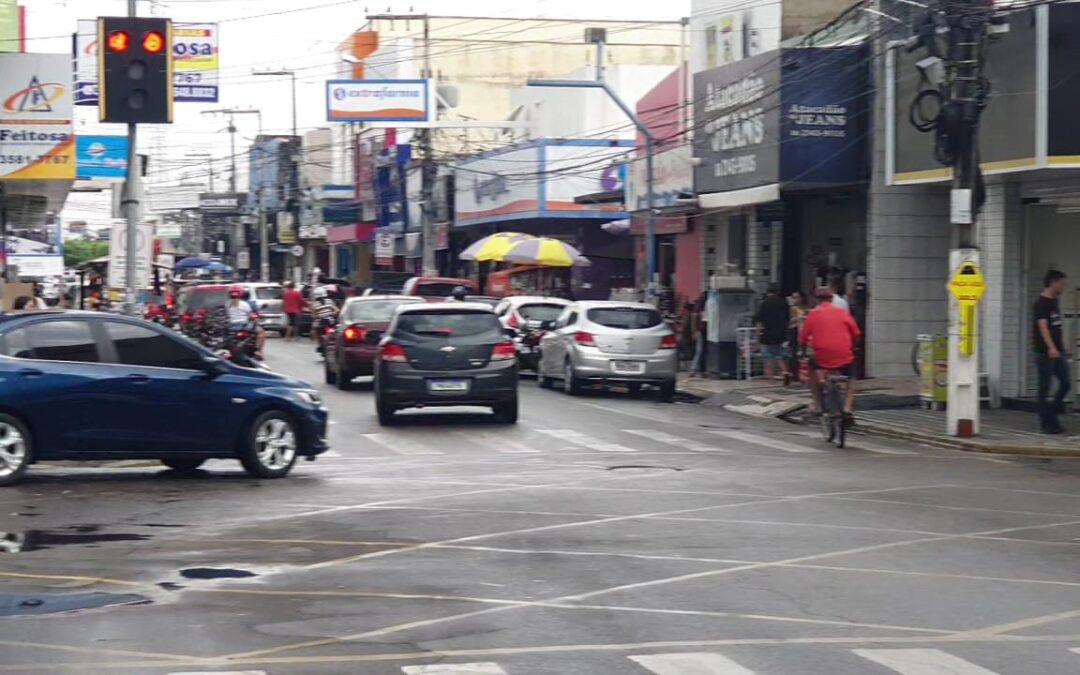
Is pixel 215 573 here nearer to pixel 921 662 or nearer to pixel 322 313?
pixel 921 662

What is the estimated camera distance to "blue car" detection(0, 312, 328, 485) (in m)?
14.8

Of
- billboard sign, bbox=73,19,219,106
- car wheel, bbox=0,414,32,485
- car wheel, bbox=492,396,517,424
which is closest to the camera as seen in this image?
car wheel, bbox=0,414,32,485

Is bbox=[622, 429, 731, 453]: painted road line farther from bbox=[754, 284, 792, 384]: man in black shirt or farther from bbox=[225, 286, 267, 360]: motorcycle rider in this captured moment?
bbox=[225, 286, 267, 360]: motorcycle rider

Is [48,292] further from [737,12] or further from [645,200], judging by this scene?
[737,12]

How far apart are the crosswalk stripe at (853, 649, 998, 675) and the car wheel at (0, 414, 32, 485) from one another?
9228 millimetres

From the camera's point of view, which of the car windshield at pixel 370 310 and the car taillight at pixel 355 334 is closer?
the car taillight at pixel 355 334

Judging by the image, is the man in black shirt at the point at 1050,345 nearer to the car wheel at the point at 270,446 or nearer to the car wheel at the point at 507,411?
the car wheel at the point at 507,411

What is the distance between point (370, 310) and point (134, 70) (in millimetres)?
11227

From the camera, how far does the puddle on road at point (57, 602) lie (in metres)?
9.04

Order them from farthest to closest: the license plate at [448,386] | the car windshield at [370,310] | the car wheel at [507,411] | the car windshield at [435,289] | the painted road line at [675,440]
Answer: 1. the car windshield at [435,289]
2. the car windshield at [370,310]
3. the car wheel at [507,411]
4. the license plate at [448,386]
5. the painted road line at [675,440]

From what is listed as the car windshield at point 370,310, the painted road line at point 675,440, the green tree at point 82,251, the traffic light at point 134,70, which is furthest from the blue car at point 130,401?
the green tree at point 82,251

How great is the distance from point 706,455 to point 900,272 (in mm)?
11084

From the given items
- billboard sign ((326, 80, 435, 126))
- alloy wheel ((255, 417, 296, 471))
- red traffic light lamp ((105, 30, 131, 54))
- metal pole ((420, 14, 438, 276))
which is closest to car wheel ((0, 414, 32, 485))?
alloy wheel ((255, 417, 296, 471))

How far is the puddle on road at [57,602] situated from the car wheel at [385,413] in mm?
12634
